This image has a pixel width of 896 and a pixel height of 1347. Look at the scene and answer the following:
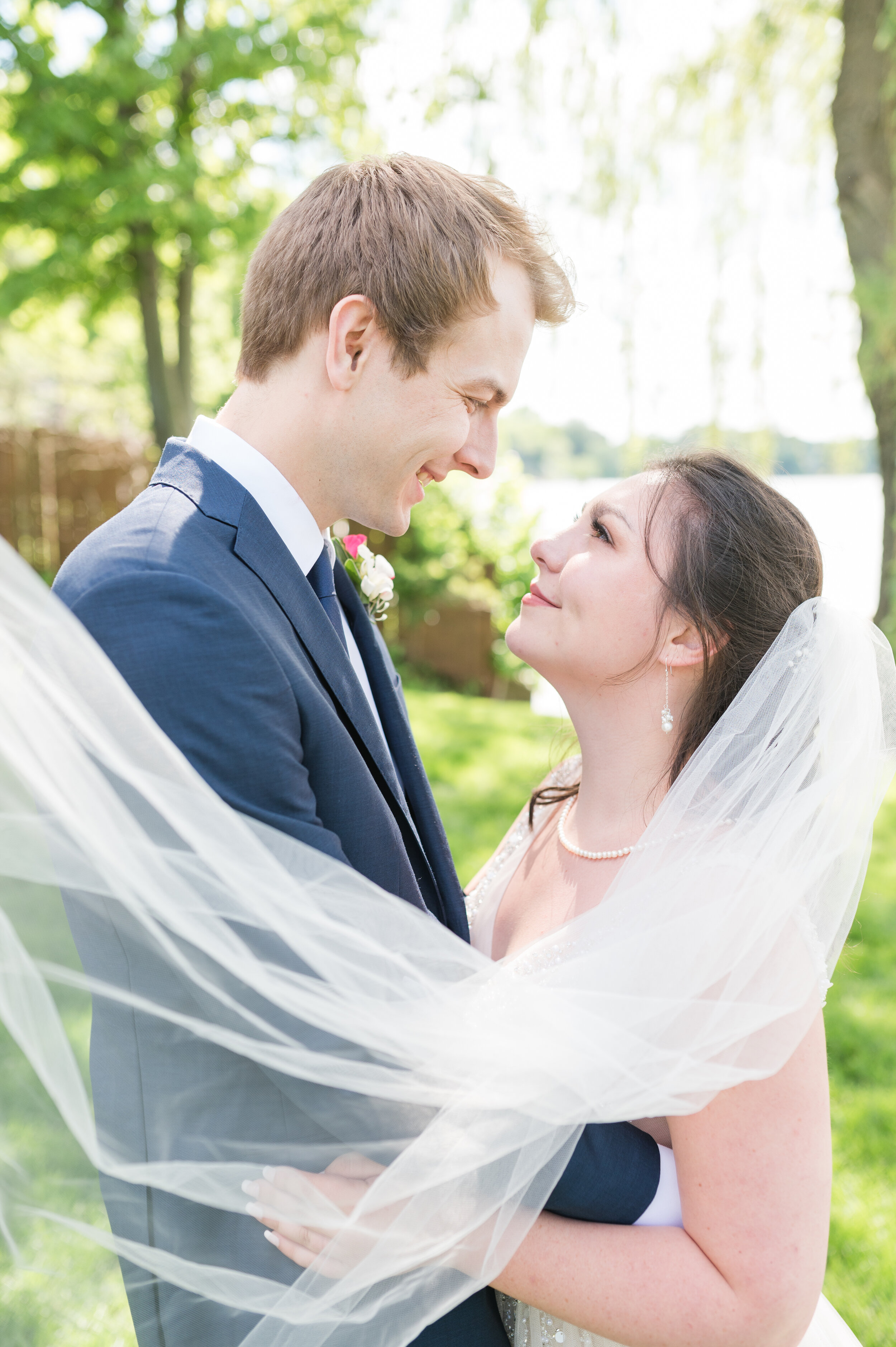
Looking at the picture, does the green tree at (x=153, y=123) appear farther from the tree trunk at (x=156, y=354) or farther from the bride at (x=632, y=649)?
the bride at (x=632, y=649)

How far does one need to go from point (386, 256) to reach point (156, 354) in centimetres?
1193

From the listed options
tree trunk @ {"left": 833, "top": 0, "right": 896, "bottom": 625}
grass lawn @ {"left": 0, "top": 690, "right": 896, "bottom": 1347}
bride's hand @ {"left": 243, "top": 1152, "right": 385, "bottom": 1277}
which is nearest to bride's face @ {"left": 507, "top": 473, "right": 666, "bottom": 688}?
grass lawn @ {"left": 0, "top": 690, "right": 896, "bottom": 1347}

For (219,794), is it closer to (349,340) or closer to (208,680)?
(208,680)

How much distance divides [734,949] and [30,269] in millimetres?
12413

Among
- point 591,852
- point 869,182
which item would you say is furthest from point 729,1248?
point 869,182

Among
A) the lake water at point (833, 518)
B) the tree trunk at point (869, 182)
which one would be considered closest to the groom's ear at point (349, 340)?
the lake water at point (833, 518)

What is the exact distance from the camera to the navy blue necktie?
1.92 metres

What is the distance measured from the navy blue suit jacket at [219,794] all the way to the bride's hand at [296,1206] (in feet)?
0.09

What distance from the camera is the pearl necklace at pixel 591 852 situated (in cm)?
195

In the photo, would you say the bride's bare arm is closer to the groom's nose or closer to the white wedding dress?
the white wedding dress

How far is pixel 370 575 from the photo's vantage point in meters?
2.27

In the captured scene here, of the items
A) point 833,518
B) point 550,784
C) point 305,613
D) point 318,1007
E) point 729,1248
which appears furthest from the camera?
point 833,518

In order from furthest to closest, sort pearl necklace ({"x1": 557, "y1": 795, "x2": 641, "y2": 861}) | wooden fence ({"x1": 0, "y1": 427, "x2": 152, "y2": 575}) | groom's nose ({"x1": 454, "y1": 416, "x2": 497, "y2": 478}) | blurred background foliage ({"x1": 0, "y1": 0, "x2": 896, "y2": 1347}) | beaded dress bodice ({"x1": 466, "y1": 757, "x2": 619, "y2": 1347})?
wooden fence ({"x1": 0, "y1": 427, "x2": 152, "y2": 575}) → blurred background foliage ({"x1": 0, "y1": 0, "x2": 896, "y2": 1347}) → groom's nose ({"x1": 454, "y1": 416, "x2": 497, "y2": 478}) → pearl necklace ({"x1": 557, "y1": 795, "x2": 641, "y2": 861}) → beaded dress bodice ({"x1": 466, "y1": 757, "x2": 619, "y2": 1347})

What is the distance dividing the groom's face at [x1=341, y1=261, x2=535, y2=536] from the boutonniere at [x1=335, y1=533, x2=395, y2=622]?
22cm
